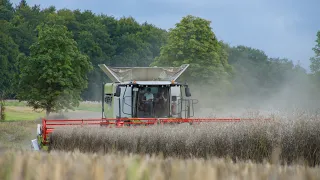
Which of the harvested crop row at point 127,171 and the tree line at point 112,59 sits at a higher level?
the tree line at point 112,59

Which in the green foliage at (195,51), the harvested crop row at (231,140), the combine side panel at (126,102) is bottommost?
the harvested crop row at (231,140)

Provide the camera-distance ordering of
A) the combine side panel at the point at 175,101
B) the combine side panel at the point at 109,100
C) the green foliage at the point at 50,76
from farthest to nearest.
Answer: the green foliage at the point at 50,76
the combine side panel at the point at 109,100
the combine side panel at the point at 175,101

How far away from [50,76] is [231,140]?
3636 centimetres

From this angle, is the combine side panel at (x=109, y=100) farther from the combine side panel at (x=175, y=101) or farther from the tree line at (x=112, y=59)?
the tree line at (x=112, y=59)

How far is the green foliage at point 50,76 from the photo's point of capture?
161ft

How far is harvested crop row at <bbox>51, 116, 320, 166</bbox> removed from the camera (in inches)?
507

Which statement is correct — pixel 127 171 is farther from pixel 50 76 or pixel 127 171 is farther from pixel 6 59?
pixel 6 59

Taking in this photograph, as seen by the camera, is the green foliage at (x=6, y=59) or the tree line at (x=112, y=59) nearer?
the tree line at (x=112, y=59)

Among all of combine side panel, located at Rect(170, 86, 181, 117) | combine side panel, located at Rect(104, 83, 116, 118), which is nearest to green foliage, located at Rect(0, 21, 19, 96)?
combine side panel, located at Rect(104, 83, 116, 118)

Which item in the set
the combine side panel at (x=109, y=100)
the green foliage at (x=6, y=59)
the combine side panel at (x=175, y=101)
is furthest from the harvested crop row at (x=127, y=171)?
the green foliage at (x=6, y=59)

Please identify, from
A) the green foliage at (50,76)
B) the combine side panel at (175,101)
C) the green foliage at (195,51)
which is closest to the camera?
the combine side panel at (175,101)

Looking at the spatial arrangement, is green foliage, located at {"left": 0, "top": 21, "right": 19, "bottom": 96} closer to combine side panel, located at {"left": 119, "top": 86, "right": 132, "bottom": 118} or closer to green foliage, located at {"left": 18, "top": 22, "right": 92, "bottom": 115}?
green foliage, located at {"left": 18, "top": 22, "right": 92, "bottom": 115}

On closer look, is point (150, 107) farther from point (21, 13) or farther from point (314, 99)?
point (21, 13)

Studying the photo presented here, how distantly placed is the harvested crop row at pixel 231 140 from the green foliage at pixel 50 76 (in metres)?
31.2
